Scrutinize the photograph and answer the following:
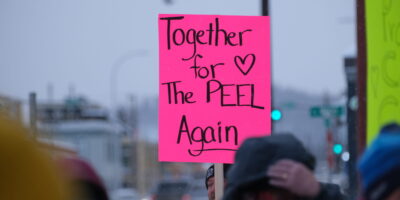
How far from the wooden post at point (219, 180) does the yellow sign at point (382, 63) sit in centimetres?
131

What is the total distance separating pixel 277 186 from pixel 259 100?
2766 mm

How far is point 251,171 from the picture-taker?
2289 millimetres

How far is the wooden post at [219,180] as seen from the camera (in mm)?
4566

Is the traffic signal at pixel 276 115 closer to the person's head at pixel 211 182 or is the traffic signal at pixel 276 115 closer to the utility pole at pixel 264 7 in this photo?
the utility pole at pixel 264 7

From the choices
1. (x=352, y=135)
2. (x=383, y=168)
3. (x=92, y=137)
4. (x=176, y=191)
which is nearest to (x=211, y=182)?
(x=383, y=168)

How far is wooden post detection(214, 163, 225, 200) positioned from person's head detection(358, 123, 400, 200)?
2.54 meters

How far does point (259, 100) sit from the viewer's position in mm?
4973

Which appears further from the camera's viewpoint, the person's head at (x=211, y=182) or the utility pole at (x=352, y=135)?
the utility pole at (x=352, y=135)

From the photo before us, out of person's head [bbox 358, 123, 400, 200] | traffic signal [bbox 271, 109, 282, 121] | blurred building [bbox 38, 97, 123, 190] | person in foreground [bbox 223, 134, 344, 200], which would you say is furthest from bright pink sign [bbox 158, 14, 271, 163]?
blurred building [bbox 38, 97, 123, 190]

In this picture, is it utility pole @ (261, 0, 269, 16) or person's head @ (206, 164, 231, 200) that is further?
utility pole @ (261, 0, 269, 16)

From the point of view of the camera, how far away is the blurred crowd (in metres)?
1.18

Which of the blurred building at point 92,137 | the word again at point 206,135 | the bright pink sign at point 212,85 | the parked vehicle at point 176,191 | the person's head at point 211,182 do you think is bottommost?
the parked vehicle at point 176,191

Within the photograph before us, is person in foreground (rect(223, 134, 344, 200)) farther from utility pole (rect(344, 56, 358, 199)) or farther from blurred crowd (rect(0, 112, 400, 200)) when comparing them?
utility pole (rect(344, 56, 358, 199))

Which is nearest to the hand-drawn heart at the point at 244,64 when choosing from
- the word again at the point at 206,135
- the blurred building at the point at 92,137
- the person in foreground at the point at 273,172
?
the word again at the point at 206,135
